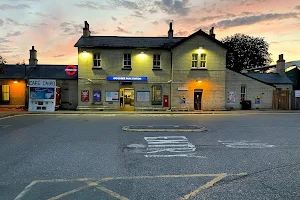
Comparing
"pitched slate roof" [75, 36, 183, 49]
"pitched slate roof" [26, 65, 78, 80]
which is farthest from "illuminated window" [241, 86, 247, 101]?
"pitched slate roof" [26, 65, 78, 80]

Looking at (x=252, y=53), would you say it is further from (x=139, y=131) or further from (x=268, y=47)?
(x=139, y=131)

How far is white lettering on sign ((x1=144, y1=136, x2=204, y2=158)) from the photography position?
9047mm

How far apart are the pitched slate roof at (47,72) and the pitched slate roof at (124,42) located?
4.53m

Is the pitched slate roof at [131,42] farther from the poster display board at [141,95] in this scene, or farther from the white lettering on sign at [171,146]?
the white lettering on sign at [171,146]

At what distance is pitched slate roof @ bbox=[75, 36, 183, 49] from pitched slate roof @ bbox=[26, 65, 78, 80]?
4.53 metres

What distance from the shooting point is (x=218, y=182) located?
605 cm

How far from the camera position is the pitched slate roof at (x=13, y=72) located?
32841 millimetres

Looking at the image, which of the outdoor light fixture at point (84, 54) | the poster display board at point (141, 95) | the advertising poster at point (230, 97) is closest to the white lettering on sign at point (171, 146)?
the poster display board at point (141, 95)

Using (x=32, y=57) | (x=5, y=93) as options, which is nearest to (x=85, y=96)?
(x=32, y=57)

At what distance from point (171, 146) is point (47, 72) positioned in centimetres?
2757

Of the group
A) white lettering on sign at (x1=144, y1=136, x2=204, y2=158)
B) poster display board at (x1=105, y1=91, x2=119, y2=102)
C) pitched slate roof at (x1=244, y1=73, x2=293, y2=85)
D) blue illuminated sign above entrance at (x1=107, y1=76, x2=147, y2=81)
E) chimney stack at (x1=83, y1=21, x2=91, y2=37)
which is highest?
chimney stack at (x1=83, y1=21, x2=91, y2=37)

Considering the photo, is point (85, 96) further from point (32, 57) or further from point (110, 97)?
point (32, 57)

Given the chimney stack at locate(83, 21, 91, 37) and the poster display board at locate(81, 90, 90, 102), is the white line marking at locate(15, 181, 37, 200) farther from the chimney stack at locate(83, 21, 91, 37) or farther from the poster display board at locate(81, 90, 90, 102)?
the chimney stack at locate(83, 21, 91, 37)

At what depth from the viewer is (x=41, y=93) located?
90.8 ft
